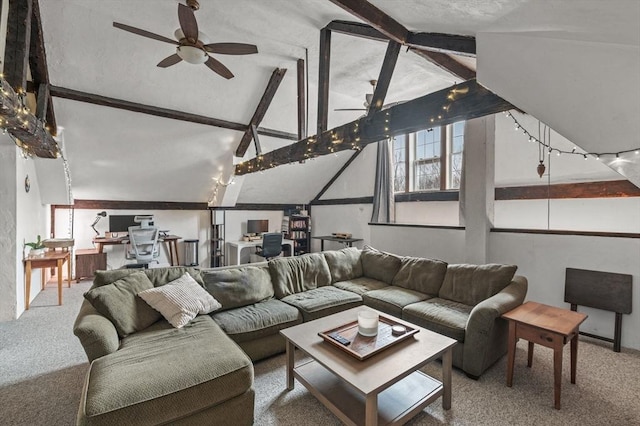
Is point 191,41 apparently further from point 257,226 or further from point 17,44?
point 257,226

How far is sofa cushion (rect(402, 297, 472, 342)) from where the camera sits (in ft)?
7.94

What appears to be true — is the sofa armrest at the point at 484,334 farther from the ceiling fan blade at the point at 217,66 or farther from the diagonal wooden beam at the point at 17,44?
the diagonal wooden beam at the point at 17,44

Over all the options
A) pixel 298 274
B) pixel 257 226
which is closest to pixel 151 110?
pixel 298 274

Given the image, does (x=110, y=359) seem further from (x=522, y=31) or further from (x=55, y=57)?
(x=55, y=57)

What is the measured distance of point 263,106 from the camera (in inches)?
191

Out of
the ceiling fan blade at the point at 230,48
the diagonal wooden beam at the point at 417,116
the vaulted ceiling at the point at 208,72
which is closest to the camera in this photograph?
the vaulted ceiling at the point at 208,72

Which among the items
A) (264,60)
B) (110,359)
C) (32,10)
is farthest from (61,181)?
(110,359)

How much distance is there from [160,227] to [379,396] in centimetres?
609

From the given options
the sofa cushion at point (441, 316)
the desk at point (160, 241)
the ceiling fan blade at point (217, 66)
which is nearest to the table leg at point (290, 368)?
the sofa cushion at point (441, 316)

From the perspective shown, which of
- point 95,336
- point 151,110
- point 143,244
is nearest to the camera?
point 95,336

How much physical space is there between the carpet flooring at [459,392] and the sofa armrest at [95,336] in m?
0.50

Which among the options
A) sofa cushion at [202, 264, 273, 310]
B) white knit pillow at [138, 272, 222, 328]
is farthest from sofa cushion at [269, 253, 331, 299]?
white knit pillow at [138, 272, 222, 328]

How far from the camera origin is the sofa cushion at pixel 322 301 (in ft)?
9.21

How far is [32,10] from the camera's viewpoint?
9.59 feet
